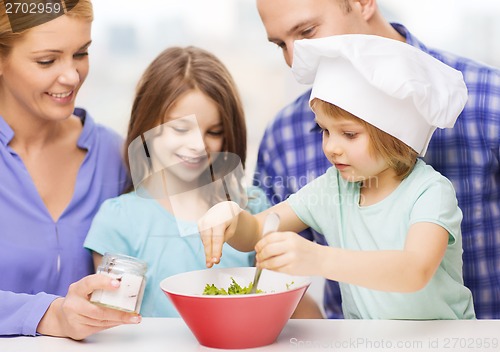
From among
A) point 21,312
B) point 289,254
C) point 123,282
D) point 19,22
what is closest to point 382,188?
point 289,254

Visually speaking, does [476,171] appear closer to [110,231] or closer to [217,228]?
[217,228]

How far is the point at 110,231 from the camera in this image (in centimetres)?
120

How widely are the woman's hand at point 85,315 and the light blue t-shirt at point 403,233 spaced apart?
36 centimetres

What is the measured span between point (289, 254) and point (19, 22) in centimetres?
69

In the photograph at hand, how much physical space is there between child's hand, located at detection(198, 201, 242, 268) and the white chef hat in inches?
8.1

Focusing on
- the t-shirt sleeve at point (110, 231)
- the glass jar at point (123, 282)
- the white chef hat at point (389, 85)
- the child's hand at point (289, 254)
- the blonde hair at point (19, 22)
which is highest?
the blonde hair at point (19, 22)

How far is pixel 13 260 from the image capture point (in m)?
1.19

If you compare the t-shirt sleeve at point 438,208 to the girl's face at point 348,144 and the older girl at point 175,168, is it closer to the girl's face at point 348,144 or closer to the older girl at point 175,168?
the girl's face at point 348,144

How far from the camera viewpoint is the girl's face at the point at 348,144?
94 cm

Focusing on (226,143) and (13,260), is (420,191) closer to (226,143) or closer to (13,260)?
(226,143)

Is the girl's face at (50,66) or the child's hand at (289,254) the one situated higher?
the girl's face at (50,66)

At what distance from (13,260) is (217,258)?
0.49 m

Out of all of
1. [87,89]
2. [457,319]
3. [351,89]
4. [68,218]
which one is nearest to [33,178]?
[68,218]

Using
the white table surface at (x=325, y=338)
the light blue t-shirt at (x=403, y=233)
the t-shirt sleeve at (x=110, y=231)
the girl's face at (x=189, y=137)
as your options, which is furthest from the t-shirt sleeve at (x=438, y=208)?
the t-shirt sleeve at (x=110, y=231)
